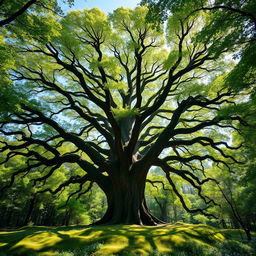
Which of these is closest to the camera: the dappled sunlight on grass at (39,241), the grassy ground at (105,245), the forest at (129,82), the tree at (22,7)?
the grassy ground at (105,245)

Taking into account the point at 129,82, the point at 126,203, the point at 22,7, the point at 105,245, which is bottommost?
the point at 105,245

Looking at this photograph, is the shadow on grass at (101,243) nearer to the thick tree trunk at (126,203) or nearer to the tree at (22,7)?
the thick tree trunk at (126,203)

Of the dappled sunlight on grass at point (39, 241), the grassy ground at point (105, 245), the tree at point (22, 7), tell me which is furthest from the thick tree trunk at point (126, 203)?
the tree at point (22, 7)

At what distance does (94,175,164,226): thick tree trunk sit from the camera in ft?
27.7

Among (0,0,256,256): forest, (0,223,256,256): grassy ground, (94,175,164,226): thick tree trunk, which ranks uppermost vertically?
(0,0,256,256): forest

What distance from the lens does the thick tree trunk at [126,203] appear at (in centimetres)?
845

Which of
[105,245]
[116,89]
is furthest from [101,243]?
[116,89]

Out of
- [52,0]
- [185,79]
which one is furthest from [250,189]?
[52,0]

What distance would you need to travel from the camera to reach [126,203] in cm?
875

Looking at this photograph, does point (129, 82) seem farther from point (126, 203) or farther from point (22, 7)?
point (126, 203)

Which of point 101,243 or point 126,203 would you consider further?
Answer: point 126,203

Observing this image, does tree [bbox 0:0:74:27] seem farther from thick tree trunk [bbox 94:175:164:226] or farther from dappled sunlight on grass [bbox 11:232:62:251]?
thick tree trunk [bbox 94:175:164:226]

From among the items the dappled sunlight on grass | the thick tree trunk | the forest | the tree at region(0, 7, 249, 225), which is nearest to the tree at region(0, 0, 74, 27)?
the forest

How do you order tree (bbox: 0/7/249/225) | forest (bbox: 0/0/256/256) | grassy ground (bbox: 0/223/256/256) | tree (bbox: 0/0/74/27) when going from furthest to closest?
tree (bbox: 0/7/249/225) → forest (bbox: 0/0/256/256) → tree (bbox: 0/0/74/27) → grassy ground (bbox: 0/223/256/256)
